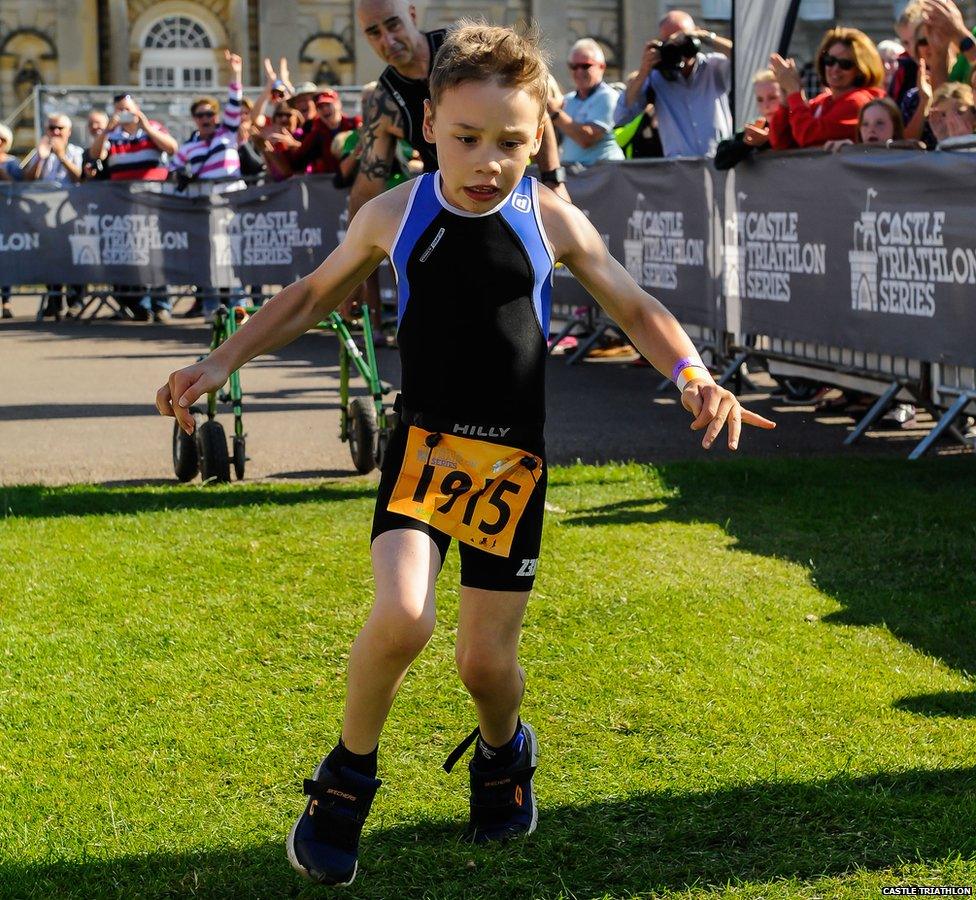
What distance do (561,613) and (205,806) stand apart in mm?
1989

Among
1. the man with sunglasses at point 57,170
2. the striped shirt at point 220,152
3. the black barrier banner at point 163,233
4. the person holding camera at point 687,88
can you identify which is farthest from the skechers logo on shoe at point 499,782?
the man with sunglasses at point 57,170

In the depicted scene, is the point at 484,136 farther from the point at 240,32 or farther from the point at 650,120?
the point at 240,32

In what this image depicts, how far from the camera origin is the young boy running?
140 inches

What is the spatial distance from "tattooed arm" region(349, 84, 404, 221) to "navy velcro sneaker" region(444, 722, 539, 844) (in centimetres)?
452

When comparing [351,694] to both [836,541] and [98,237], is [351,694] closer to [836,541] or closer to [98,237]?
[836,541]

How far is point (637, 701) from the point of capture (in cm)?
488

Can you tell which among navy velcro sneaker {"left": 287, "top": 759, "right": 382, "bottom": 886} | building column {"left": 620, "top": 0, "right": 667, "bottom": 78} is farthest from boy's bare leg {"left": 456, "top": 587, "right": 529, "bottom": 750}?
building column {"left": 620, "top": 0, "right": 667, "bottom": 78}

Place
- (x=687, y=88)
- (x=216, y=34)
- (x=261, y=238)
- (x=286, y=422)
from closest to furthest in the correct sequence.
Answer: (x=286, y=422), (x=687, y=88), (x=261, y=238), (x=216, y=34)

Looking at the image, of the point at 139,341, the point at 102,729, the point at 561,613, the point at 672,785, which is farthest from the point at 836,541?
the point at 139,341

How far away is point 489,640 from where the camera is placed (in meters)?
3.71

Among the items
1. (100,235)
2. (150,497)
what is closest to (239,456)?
(150,497)

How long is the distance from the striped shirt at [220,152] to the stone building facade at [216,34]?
33.5 metres

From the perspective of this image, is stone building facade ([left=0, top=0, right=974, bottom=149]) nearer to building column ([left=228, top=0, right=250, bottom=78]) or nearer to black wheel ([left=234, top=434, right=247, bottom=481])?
building column ([left=228, top=0, right=250, bottom=78])

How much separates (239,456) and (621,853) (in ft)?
16.9
